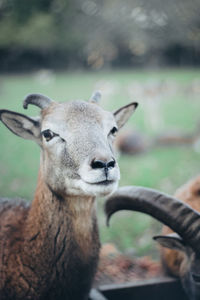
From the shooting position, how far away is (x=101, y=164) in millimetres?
2355

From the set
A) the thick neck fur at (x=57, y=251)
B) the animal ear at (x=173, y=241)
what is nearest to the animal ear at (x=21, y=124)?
the thick neck fur at (x=57, y=251)

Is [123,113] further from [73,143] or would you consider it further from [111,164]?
[111,164]

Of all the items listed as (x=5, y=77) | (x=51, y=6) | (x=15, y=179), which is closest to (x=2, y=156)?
(x=15, y=179)

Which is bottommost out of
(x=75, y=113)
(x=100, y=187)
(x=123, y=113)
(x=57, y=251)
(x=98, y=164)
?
(x=57, y=251)

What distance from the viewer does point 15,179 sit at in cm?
661

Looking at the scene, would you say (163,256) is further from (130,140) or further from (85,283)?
(130,140)

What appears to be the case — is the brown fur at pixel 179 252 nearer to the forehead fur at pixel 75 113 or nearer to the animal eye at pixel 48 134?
the forehead fur at pixel 75 113

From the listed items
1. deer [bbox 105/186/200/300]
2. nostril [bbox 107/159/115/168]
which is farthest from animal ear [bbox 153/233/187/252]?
nostril [bbox 107/159/115/168]

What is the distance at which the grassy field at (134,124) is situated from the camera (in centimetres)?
596

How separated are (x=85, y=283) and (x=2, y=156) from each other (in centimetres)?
475

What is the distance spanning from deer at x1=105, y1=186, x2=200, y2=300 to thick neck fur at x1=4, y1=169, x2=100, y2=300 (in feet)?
1.76

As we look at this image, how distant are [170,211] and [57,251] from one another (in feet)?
3.52

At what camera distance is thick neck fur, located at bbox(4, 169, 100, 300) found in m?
2.83

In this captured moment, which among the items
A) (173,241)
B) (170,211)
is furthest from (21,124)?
(173,241)
